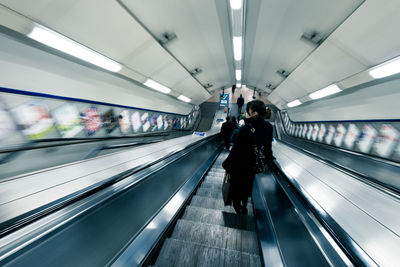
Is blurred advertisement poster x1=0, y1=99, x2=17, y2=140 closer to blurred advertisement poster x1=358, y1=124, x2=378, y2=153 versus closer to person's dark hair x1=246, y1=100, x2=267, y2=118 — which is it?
person's dark hair x1=246, y1=100, x2=267, y2=118

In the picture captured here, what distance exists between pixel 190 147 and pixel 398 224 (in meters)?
3.12

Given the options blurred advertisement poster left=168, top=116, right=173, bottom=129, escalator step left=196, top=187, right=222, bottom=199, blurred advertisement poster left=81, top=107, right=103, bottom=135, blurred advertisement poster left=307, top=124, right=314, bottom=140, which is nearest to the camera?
escalator step left=196, top=187, right=222, bottom=199

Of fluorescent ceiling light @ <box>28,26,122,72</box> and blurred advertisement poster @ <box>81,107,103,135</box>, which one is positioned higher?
fluorescent ceiling light @ <box>28,26,122,72</box>

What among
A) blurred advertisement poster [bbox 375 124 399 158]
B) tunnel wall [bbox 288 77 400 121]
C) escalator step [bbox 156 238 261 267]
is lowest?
escalator step [bbox 156 238 261 267]

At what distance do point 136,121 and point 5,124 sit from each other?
5.01m

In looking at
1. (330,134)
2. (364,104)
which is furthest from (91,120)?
(330,134)

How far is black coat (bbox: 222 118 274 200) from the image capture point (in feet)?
7.36

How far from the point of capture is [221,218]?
2555 mm

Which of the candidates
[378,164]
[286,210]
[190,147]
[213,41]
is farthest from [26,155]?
[378,164]

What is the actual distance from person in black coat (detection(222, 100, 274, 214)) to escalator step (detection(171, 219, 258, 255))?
487 millimetres

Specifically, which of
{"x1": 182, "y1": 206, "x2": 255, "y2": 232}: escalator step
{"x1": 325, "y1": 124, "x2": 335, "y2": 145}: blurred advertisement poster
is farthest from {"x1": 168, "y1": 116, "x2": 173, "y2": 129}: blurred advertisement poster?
{"x1": 182, "y1": 206, "x2": 255, "y2": 232}: escalator step

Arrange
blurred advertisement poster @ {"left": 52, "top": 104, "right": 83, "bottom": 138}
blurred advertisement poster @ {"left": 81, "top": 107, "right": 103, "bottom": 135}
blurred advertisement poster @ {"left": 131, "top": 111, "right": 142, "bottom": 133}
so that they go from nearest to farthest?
blurred advertisement poster @ {"left": 52, "top": 104, "right": 83, "bottom": 138} → blurred advertisement poster @ {"left": 81, "top": 107, "right": 103, "bottom": 135} → blurred advertisement poster @ {"left": 131, "top": 111, "right": 142, "bottom": 133}

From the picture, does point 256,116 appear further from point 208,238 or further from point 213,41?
point 213,41

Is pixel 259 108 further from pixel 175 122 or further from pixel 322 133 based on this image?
pixel 175 122
